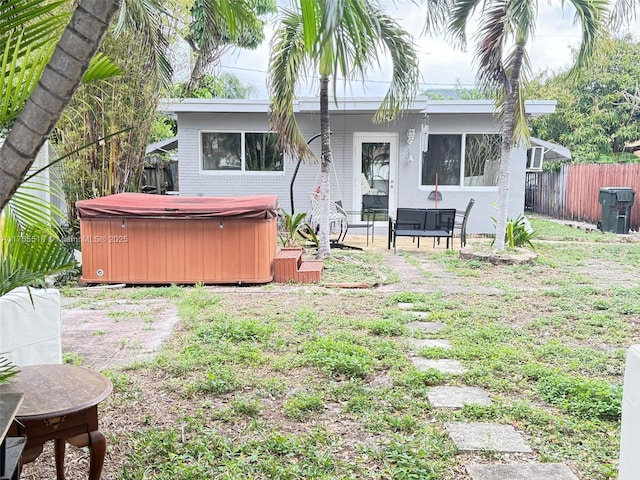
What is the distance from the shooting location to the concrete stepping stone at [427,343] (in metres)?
4.23

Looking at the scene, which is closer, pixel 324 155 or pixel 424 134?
pixel 324 155

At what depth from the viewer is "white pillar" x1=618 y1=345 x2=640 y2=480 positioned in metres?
1.71

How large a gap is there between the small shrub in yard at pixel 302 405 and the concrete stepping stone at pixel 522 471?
960 millimetres

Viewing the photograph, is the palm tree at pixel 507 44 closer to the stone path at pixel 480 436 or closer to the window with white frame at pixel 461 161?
the window with white frame at pixel 461 161

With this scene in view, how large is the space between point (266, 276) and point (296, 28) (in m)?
3.55

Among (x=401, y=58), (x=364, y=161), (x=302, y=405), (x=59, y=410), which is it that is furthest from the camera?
(x=364, y=161)

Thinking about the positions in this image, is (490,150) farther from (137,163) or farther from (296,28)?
(137,163)

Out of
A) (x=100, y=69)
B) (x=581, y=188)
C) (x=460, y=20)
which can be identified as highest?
(x=460, y=20)

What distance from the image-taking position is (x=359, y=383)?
11.3 feet

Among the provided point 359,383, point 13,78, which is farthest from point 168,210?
point 13,78

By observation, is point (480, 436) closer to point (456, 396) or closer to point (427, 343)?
point (456, 396)

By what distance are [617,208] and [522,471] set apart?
11846mm

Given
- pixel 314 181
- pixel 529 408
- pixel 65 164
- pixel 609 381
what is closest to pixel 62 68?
pixel 529 408

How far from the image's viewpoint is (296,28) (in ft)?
25.1
